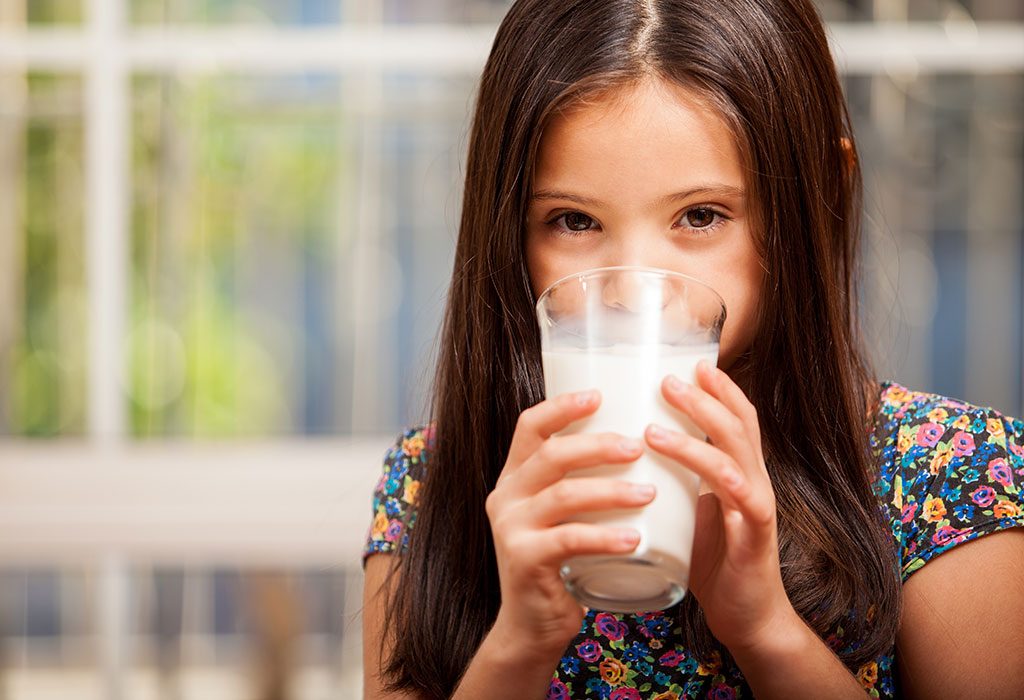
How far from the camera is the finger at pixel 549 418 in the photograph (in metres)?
0.80

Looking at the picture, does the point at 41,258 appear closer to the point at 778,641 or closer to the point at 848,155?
the point at 848,155

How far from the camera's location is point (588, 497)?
0.76m

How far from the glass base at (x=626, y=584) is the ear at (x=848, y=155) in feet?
2.03

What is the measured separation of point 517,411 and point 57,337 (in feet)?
7.16

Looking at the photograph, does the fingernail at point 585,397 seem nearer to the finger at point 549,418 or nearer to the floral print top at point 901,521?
the finger at point 549,418

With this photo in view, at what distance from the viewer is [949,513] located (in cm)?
116

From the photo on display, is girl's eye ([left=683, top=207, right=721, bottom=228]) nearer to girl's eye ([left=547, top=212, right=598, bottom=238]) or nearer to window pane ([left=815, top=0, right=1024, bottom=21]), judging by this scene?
girl's eye ([left=547, top=212, right=598, bottom=238])

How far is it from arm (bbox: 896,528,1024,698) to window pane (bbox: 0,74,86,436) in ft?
8.05

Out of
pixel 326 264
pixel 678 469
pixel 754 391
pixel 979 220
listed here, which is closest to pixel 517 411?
pixel 754 391

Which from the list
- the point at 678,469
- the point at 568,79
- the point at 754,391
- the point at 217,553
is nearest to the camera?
the point at 678,469

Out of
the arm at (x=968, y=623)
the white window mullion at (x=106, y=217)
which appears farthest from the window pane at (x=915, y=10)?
the arm at (x=968, y=623)

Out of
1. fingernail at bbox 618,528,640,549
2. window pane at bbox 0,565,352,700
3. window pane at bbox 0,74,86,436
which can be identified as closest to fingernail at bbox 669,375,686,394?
fingernail at bbox 618,528,640,549

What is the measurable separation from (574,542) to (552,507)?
1.2 inches

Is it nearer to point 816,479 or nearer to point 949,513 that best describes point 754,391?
point 816,479
